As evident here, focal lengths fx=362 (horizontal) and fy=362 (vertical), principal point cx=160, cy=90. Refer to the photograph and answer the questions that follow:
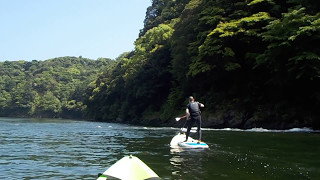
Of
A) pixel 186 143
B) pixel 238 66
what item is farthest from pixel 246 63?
pixel 186 143

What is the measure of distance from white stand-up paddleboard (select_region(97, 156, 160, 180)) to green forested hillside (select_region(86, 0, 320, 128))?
25250 mm

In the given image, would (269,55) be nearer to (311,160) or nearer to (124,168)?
(311,160)

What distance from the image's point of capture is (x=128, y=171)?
613cm

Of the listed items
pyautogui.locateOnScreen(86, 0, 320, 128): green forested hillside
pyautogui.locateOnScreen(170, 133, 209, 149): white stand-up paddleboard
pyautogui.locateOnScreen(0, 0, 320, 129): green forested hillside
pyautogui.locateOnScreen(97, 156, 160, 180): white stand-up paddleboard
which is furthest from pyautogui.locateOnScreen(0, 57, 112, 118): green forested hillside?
pyautogui.locateOnScreen(97, 156, 160, 180): white stand-up paddleboard

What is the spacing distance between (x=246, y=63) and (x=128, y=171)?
36.4m

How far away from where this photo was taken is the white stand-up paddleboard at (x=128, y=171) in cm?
607

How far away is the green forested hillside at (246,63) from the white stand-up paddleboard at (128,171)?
25.2 meters

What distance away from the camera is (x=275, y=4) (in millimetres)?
38594

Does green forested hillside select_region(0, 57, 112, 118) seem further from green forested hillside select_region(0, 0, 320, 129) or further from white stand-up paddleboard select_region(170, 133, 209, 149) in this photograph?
white stand-up paddleboard select_region(170, 133, 209, 149)

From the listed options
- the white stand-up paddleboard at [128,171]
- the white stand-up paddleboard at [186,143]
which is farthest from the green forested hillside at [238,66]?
the white stand-up paddleboard at [128,171]

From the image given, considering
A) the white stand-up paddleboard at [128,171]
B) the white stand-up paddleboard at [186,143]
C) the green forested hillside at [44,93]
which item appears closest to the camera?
the white stand-up paddleboard at [128,171]

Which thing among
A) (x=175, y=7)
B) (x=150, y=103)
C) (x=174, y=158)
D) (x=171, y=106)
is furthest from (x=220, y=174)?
(x=175, y=7)

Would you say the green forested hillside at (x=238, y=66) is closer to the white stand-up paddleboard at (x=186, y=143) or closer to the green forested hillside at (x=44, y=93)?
the white stand-up paddleboard at (x=186, y=143)

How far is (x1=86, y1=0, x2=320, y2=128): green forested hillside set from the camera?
3081cm
